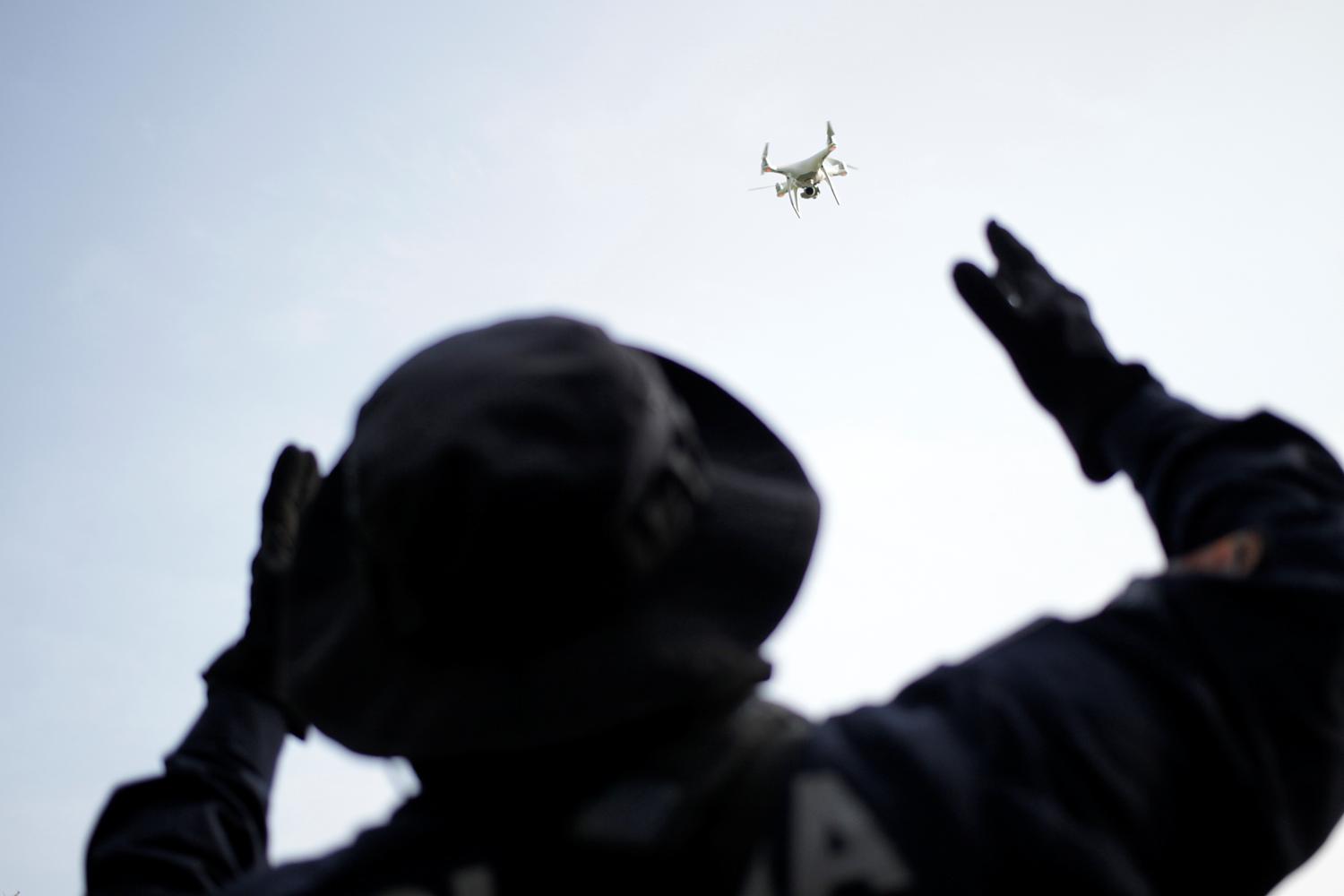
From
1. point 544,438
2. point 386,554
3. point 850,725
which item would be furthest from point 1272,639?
point 386,554

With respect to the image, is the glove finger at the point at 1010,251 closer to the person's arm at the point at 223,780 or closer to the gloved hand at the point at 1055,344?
the gloved hand at the point at 1055,344

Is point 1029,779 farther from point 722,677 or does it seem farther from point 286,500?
point 286,500

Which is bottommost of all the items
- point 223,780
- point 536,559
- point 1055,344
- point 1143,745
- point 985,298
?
point 1143,745

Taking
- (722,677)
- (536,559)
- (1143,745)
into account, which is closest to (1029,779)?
(1143,745)

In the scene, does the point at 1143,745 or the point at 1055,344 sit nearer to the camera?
the point at 1143,745

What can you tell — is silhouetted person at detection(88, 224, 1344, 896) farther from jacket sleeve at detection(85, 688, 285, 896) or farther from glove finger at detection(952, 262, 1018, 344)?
glove finger at detection(952, 262, 1018, 344)

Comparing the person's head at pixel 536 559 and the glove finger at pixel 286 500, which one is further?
the glove finger at pixel 286 500

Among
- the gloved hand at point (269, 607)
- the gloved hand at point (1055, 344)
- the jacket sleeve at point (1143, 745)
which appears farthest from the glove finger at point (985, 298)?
the gloved hand at point (269, 607)
